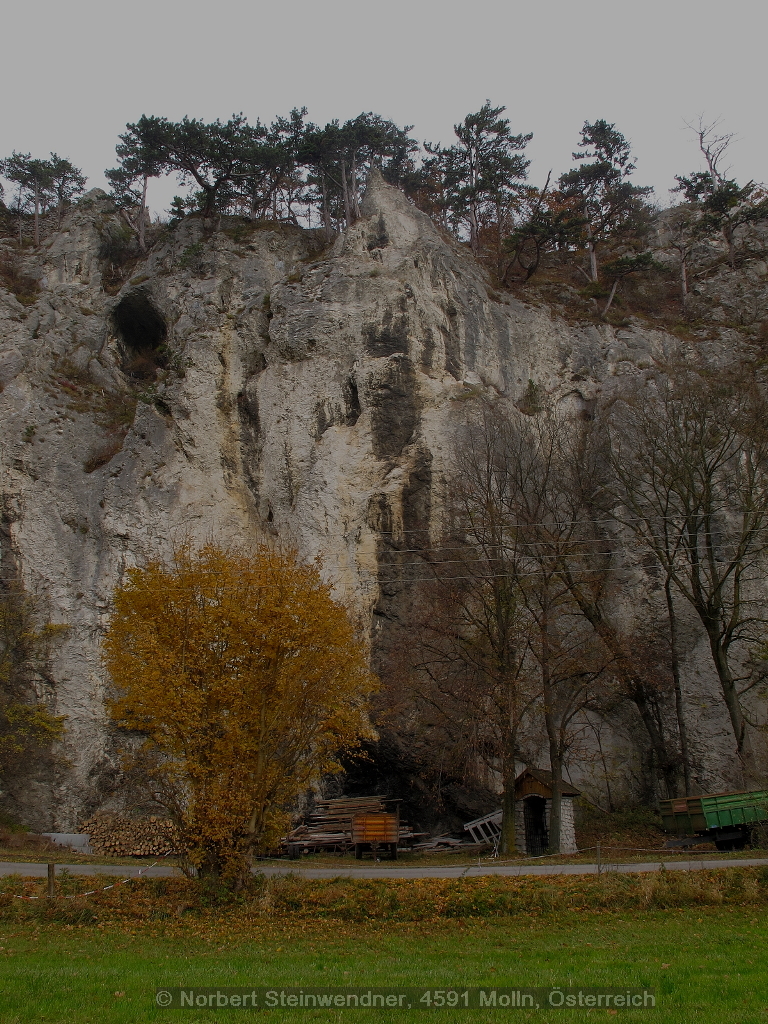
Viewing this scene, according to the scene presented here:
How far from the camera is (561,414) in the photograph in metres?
35.3

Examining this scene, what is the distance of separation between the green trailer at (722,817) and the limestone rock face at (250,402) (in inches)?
210

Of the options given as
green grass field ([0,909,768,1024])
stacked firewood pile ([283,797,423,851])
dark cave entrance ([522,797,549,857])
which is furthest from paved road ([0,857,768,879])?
dark cave entrance ([522,797,549,857])

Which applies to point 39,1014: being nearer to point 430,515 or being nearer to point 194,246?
point 430,515

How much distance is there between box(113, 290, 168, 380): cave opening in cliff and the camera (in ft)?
128

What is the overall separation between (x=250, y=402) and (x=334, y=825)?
60.1 feet

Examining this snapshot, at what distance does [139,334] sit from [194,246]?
5749mm

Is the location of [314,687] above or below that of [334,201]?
below

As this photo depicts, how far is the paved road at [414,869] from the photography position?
15.5 metres

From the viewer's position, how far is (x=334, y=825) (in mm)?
23875

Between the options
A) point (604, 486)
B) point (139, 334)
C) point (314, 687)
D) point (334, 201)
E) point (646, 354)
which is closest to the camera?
point (314, 687)

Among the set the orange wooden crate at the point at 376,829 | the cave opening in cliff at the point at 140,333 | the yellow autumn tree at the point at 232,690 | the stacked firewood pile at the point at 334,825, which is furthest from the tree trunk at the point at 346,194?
the orange wooden crate at the point at 376,829

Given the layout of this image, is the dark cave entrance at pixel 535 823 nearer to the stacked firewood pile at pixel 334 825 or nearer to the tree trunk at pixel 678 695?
the stacked firewood pile at pixel 334 825

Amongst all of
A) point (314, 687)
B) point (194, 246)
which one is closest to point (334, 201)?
point (194, 246)

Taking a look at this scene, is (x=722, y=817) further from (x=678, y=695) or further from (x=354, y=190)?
(x=354, y=190)
